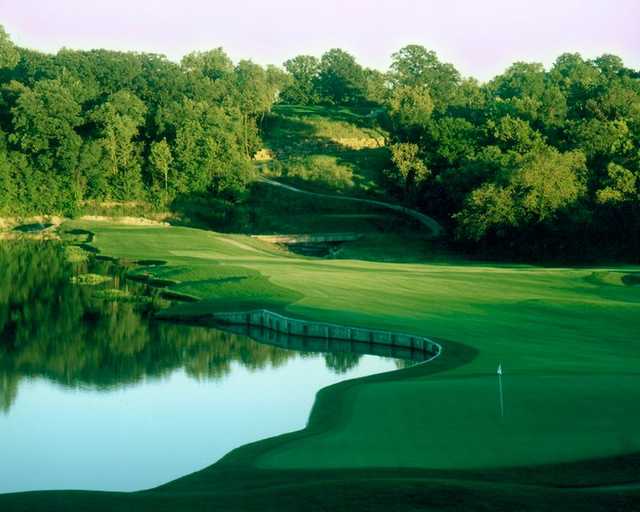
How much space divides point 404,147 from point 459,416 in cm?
7521

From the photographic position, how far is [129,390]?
99.5ft

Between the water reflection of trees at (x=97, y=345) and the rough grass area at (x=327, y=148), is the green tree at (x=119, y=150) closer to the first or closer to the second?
the rough grass area at (x=327, y=148)

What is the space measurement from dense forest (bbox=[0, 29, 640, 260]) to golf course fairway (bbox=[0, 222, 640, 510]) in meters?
25.3

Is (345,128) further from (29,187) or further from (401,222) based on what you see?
(29,187)

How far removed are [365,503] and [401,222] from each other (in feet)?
262

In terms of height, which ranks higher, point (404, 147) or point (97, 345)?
point (404, 147)

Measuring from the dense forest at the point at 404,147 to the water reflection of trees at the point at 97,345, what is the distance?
3596cm

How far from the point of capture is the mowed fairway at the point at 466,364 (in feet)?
67.2

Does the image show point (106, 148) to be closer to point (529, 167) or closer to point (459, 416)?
point (529, 167)

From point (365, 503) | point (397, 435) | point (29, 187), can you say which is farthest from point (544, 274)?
point (29, 187)

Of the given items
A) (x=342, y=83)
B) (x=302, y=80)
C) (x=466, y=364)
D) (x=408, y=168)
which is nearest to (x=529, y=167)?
(x=408, y=168)

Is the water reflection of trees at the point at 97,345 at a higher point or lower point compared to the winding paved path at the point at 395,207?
lower

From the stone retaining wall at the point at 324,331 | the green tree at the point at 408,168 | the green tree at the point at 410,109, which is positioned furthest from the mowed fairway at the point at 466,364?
the green tree at the point at 410,109

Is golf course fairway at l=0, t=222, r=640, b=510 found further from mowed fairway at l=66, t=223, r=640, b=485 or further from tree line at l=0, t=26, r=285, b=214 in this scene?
tree line at l=0, t=26, r=285, b=214
